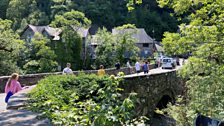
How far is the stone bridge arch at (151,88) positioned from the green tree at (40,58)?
2467cm

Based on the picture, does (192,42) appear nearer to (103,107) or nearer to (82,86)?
(82,86)

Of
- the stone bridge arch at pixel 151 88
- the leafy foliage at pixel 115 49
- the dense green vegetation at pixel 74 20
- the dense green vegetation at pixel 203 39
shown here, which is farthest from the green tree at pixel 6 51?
the dense green vegetation at pixel 203 39

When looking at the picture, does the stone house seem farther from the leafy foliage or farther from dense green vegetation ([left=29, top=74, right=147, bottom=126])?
dense green vegetation ([left=29, top=74, right=147, bottom=126])

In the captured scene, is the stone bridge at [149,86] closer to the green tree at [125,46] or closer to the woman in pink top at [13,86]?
the woman in pink top at [13,86]

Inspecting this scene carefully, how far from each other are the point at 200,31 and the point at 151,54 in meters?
60.8

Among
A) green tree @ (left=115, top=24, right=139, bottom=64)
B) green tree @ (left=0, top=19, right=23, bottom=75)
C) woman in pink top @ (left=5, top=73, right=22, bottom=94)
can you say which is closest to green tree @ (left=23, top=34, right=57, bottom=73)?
green tree @ (left=0, top=19, right=23, bottom=75)

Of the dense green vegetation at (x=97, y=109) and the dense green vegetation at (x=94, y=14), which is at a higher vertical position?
the dense green vegetation at (x=94, y=14)

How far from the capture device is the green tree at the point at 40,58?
1775 inches

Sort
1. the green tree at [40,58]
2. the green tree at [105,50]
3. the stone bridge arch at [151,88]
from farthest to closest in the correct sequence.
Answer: the green tree at [105,50], the green tree at [40,58], the stone bridge arch at [151,88]

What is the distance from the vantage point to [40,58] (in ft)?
155

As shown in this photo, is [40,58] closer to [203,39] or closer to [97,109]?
[203,39]

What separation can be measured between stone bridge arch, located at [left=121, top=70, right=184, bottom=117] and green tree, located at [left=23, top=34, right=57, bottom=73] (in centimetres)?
2467

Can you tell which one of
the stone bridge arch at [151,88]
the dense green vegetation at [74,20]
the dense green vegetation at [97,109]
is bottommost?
the stone bridge arch at [151,88]

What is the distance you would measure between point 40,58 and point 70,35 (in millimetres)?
5469
